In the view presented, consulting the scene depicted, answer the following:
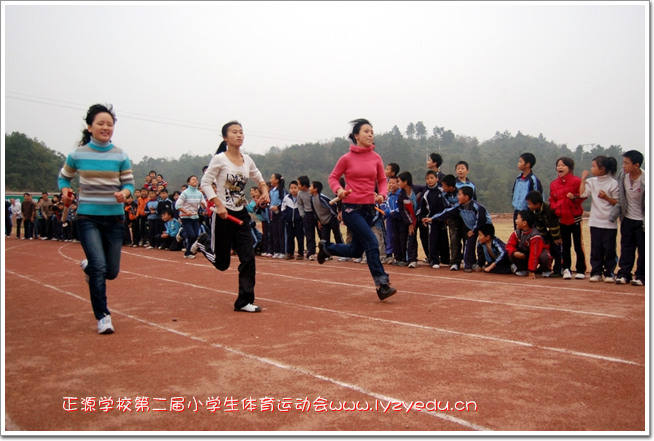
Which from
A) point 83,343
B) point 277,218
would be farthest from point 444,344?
point 277,218

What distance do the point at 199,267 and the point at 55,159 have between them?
188 ft

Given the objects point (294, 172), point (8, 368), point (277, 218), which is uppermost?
point (294, 172)

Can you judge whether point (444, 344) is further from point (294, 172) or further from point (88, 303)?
point (294, 172)

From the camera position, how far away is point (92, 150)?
5.69 meters

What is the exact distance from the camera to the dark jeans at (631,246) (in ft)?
27.4

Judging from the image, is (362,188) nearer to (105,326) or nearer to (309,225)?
(105,326)

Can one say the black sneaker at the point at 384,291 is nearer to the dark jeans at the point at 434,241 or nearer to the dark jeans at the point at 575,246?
the dark jeans at the point at 575,246

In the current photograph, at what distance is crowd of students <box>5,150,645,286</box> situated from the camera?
852 cm

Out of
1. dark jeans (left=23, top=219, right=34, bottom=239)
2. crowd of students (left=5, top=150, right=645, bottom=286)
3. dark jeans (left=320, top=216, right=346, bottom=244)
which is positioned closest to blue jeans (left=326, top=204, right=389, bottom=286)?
crowd of students (left=5, top=150, right=645, bottom=286)

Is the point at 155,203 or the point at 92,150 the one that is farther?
the point at 155,203

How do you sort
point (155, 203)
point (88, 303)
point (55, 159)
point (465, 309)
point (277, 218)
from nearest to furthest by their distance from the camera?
point (465, 309) → point (88, 303) → point (277, 218) → point (155, 203) → point (55, 159)

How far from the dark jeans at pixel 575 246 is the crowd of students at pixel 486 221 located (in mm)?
17

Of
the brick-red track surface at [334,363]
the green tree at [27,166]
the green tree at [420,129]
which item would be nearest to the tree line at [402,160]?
the green tree at [27,166]

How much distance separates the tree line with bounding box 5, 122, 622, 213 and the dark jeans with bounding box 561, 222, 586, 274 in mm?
35422
